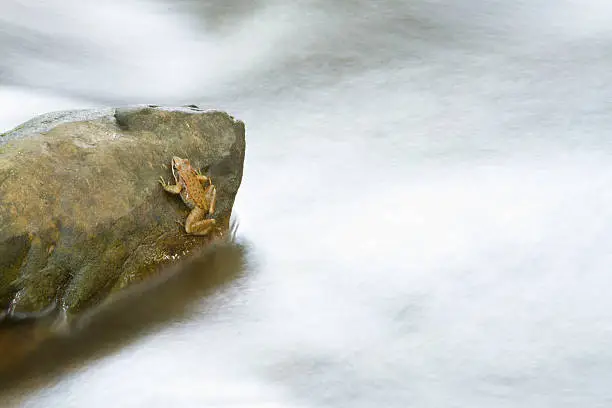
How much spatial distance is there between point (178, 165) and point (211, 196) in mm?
289

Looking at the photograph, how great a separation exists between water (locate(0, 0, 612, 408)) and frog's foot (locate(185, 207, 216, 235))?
1.06 feet

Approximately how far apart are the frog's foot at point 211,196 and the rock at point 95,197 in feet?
0.24

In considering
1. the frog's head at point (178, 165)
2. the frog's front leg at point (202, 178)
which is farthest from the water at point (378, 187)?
the frog's head at point (178, 165)

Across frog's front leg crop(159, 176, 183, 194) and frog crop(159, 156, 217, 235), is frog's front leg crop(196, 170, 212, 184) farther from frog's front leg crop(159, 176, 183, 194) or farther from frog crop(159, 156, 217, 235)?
frog's front leg crop(159, 176, 183, 194)

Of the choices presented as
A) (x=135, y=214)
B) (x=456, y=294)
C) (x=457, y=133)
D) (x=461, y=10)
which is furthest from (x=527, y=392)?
(x=461, y=10)

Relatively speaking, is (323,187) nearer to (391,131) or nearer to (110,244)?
(391,131)

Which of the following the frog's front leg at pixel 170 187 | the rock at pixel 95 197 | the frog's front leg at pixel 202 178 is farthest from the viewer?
the frog's front leg at pixel 202 178

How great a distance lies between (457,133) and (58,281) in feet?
10.8

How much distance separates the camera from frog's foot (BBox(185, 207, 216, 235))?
17.5ft

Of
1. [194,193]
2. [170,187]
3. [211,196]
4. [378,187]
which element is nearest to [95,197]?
[170,187]

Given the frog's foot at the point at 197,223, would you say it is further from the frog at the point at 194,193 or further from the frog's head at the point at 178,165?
the frog's head at the point at 178,165

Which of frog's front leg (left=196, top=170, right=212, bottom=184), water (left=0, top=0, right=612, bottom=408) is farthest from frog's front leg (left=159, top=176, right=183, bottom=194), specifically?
water (left=0, top=0, right=612, bottom=408)

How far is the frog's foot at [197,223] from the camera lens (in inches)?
210

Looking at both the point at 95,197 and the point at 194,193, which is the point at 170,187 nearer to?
the point at 194,193
